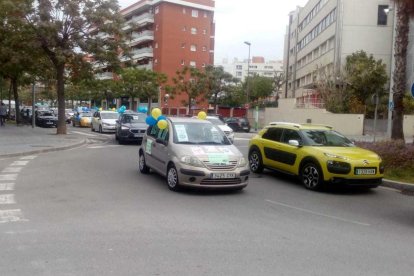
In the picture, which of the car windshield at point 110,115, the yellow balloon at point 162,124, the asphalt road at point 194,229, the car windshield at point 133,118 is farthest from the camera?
the car windshield at point 110,115

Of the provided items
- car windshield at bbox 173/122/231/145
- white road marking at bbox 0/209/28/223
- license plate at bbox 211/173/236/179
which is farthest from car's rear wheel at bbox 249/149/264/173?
white road marking at bbox 0/209/28/223

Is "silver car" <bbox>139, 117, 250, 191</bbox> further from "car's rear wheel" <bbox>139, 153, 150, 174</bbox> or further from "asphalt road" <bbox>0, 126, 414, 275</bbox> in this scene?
"car's rear wheel" <bbox>139, 153, 150, 174</bbox>

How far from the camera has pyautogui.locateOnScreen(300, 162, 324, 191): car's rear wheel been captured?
34.3ft

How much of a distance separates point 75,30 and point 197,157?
16.9 metres

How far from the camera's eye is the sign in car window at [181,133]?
10.3 meters

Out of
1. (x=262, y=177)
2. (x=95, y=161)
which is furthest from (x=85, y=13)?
(x=262, y=177)

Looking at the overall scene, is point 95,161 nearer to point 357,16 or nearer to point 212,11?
point 357,16

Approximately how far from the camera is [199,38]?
236ft

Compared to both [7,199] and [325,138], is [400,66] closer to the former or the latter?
[325,138]

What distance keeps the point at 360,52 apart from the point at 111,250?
139 feet

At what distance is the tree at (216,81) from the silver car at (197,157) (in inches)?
1820

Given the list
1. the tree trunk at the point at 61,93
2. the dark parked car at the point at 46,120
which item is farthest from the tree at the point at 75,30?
the dark parked car at the point at 46,120

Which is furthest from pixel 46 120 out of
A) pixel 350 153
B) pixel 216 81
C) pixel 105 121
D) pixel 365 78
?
pixel 350 153

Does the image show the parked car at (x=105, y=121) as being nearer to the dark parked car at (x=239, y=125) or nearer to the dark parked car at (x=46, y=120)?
the dark parked car at (x=46, y=120)
